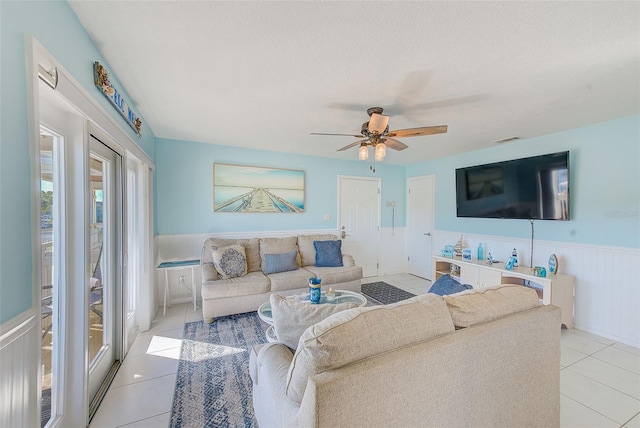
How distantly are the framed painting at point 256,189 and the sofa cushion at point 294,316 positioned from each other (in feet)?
9.57

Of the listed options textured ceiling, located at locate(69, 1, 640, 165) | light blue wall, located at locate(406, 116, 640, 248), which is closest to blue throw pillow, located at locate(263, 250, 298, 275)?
textured ceiling, located at locate(69, 1, 640, 165)

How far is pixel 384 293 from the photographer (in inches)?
161

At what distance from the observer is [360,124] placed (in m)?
2.92

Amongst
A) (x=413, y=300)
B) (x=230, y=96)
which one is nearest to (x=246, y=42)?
(x=230, y=96)

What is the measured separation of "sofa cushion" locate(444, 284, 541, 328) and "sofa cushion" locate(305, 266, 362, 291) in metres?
2.31

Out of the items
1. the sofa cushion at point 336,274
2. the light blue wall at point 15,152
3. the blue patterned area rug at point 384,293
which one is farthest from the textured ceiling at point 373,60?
the blue patterned area rug at point 384,293

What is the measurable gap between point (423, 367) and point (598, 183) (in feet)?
11.1

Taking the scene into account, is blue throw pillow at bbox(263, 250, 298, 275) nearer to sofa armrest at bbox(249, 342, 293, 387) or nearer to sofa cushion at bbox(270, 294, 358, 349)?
sofa armrest at bbox(249, 342, 293, 387)

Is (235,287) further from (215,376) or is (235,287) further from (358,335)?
(358,335)

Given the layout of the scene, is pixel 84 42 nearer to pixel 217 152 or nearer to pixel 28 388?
pixel 28 388

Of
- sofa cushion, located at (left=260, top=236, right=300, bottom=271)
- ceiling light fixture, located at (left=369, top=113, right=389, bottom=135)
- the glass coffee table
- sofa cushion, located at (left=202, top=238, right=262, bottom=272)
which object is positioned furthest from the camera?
sofa cushion, located at (left=260, top=236, right=300, bottom=271)

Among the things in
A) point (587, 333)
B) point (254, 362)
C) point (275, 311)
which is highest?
point (275, 311)

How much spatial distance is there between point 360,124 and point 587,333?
11.3ft

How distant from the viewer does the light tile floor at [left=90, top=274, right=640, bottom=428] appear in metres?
1.68
